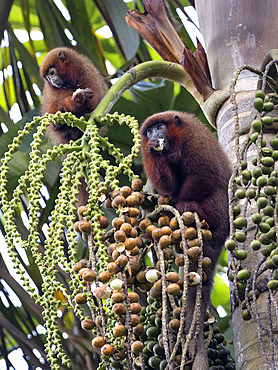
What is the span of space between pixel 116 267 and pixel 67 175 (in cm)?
27

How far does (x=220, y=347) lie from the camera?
149 cm

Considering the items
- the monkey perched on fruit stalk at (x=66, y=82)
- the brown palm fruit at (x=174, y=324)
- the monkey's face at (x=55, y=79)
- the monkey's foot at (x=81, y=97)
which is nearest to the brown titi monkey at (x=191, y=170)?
the brown palm fruit at (x=174, y=324)

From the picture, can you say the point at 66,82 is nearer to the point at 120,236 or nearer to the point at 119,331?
the point at 120,236

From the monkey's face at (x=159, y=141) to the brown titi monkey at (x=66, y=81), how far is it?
0.50m

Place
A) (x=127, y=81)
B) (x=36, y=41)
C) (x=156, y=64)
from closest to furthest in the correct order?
(x=127, y=81) < (x=156, y=64) < (x=36, y=41)

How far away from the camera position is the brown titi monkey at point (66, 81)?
7.28ft

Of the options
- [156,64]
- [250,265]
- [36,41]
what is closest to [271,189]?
[250,265]

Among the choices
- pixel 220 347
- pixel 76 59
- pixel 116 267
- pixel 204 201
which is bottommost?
pixel 220 347

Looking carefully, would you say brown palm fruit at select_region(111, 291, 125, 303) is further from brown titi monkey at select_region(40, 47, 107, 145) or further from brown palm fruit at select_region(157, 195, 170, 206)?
brown titi monkey at select_region(40, 47, 107, 145)

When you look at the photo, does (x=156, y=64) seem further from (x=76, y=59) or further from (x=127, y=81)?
(x=76, y=59)

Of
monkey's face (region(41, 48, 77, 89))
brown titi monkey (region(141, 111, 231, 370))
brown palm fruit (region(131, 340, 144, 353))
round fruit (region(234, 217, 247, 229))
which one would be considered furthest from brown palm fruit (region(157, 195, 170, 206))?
monkey's face (region(41, 48, 77, 89))

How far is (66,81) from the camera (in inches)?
97.4

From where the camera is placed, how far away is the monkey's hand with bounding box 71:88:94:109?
201 centimetres

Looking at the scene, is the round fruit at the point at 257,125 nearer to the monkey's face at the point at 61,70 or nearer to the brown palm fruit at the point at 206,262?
the brown palm fruit at the point at 206,262
